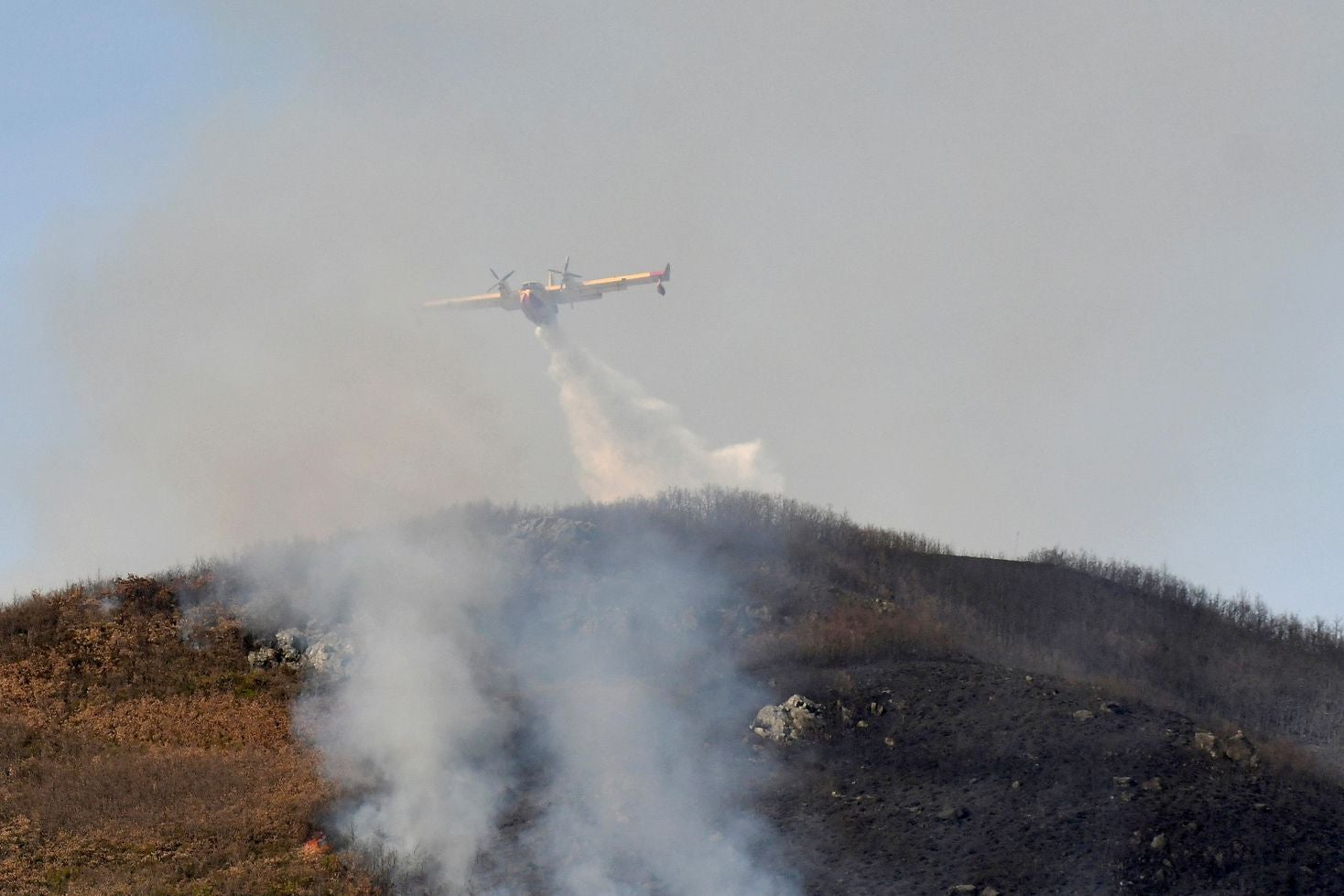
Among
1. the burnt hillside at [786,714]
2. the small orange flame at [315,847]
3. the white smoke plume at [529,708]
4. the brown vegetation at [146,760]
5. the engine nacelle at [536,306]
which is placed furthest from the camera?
the engine nacelle at [536,306]

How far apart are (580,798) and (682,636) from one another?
36.0 feet

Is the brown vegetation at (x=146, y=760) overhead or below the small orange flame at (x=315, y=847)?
overhead

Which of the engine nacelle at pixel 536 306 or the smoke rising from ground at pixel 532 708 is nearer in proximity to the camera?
the smoke rising from ground at pixel 532 708

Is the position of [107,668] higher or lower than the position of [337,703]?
higher

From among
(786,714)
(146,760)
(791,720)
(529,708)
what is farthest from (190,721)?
(791,720)

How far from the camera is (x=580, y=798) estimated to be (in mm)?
23859

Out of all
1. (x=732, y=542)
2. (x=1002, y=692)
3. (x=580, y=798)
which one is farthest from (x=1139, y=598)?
(x=580, y=798)

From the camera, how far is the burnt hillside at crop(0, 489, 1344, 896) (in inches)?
824

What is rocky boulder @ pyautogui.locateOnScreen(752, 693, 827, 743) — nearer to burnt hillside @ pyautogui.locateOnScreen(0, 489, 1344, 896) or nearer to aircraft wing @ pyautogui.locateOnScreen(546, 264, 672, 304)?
burnt hillside @ pyautogui.locateOnScreen(0, 489, 1344, 896)

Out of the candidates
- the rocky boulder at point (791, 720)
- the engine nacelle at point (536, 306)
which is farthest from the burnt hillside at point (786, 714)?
the engine nacelle at point (536, 306)

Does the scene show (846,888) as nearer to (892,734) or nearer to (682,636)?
(892,734)

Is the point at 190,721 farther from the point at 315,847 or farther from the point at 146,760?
the point at 315,847

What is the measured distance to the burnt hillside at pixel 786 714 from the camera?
68.7ft

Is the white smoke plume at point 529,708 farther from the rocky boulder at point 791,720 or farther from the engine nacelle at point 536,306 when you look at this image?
the engine nacelle at point 536,306
